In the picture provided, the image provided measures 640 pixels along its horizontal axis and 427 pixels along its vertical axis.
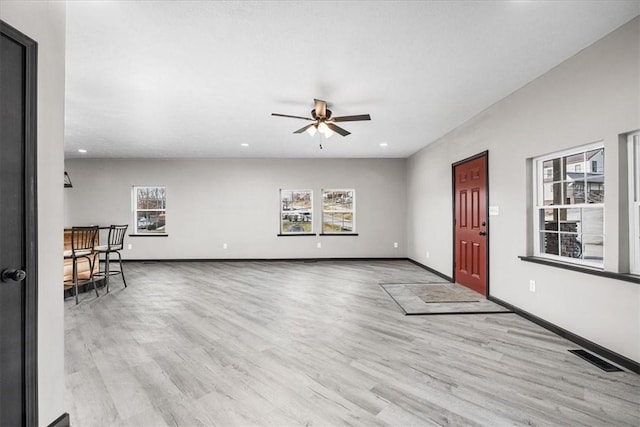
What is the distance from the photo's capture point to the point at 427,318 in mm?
3455

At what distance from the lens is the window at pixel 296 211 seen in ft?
25.3

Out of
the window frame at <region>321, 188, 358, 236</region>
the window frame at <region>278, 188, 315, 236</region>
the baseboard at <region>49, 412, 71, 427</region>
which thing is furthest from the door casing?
the baseboard at <region>49, 412, 71, 427</region>

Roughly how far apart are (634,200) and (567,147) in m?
0.75

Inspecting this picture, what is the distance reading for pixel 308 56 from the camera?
269cm

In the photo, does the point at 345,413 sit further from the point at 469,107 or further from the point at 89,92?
the point at 89,92

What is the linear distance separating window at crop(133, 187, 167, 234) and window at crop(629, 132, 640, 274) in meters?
8.23

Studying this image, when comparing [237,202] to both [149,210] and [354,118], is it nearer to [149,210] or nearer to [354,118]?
[149,210]

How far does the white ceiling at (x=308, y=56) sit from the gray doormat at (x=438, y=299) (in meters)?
2.60

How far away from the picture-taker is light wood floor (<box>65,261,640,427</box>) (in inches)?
71.3

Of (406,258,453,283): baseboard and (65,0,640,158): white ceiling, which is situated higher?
(65,0,640,158): white ceiling

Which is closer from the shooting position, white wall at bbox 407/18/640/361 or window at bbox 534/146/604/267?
white wall at bbox 407/18/640/361

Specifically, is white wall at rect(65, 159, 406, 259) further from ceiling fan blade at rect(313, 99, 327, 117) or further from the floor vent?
the floor vent

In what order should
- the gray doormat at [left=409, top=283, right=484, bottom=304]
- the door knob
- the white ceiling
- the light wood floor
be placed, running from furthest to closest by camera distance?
the gray doormat at [left=409, top=283, right=484, bottom=304]
the white ceiling
the light wood floor
the door knob

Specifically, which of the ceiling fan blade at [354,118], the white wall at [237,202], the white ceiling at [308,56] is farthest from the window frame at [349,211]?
the ceiling fan blade at [354,118]
